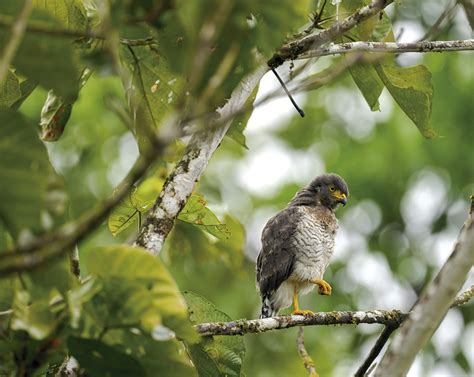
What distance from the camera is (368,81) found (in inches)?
147

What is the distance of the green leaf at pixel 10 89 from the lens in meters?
3.07

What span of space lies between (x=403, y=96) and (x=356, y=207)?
8.02 meters

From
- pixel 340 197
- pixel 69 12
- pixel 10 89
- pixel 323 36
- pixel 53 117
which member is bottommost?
pixel 10 89

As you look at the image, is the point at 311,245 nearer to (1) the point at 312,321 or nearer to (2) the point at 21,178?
(1) the point at 312,321

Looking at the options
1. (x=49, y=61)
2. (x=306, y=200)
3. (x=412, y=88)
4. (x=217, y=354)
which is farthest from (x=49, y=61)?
(x=306, y=200)

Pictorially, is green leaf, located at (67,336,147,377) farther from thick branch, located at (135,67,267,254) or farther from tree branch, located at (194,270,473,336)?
tree branch, located at (194,270,473,336)

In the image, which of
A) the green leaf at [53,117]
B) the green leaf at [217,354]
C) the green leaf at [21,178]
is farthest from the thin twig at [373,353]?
the green leaf at [53,117]

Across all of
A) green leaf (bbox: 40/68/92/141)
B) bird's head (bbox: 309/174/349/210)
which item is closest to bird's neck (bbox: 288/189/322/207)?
bird's head (bbox: 309/174/349/210)

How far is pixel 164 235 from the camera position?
112 inches

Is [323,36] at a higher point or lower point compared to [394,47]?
lower

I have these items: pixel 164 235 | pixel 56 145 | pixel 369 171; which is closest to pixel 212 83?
pixel 164 235

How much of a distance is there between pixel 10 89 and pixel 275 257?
3.43 metres

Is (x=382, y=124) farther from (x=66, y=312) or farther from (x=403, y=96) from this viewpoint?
(x=66, y=312)

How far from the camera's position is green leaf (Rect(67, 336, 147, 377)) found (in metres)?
2.05
